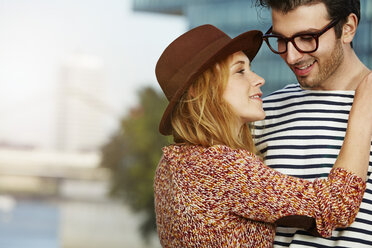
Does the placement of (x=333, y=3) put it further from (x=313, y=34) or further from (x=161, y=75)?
(x=161, y=75)

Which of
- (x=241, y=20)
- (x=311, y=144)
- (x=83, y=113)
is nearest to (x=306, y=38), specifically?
(x=311, y=144)

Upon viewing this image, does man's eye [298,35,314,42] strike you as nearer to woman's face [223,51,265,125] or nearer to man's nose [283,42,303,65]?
man's nose [283,42,303,65]

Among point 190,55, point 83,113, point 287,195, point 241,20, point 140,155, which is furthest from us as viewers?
point 83,113

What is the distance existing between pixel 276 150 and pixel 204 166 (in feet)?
0.91

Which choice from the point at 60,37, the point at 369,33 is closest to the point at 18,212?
the point at 60,37

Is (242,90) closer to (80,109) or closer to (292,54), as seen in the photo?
(292,54)

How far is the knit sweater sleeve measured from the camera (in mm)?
1254

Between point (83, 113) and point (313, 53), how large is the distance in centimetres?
4194

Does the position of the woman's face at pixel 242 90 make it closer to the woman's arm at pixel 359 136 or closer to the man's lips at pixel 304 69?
the man's lips at pixel 304 69

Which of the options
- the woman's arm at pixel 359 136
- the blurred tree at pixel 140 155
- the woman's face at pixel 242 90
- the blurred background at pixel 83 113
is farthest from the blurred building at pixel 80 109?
the woman's arm at pixel 359 136

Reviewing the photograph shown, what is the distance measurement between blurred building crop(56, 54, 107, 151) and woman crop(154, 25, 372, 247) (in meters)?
39.3

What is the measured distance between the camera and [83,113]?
140 ft

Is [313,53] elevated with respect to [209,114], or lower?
elevated

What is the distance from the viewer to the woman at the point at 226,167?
4.18ft
